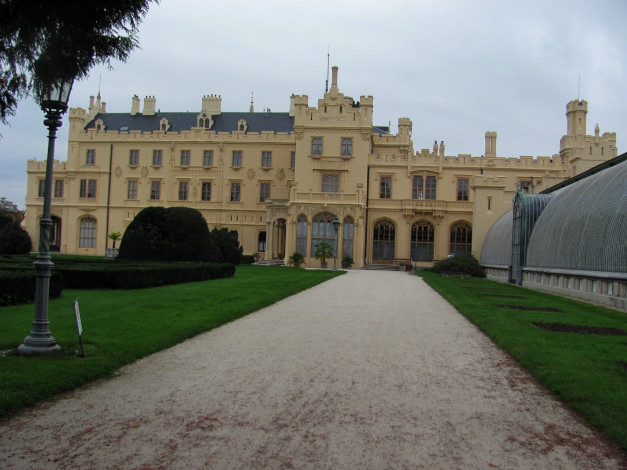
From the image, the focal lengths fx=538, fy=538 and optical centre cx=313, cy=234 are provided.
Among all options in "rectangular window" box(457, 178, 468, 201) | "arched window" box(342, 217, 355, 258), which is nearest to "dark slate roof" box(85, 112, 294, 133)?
"arched window" box(342, 217, 355, 258)

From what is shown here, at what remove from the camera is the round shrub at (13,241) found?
3400 cm

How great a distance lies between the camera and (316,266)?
42.9 meters

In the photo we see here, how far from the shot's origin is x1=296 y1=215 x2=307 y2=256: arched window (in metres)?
43.6

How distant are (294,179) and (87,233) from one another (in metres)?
21.5

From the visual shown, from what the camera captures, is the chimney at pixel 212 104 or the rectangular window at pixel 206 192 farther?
the chimney at pixel 212 104

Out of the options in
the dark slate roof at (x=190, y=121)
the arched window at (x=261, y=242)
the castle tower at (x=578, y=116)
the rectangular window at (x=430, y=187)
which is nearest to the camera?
the castle tower at (x=578, y=116)

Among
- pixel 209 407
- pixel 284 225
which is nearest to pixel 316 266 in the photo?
pixel 284 225

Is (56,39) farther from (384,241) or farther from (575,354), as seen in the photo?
(384,241)

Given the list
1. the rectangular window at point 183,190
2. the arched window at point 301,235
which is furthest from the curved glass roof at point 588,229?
the rectangular window at point 183,190

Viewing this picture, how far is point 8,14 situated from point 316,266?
38066mm

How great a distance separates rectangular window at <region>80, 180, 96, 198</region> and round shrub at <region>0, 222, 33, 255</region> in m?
17.9

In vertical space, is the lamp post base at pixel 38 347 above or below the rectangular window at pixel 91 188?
below

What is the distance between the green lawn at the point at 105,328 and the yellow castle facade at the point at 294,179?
25.2m

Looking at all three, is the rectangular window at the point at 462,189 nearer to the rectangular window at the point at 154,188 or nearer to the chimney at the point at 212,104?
the chimney at the point at 212,104
